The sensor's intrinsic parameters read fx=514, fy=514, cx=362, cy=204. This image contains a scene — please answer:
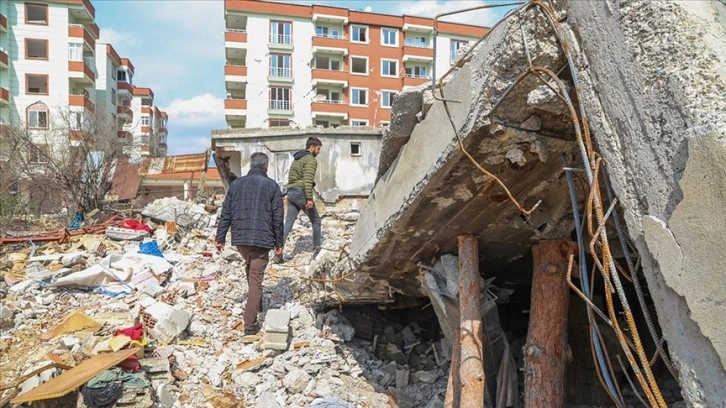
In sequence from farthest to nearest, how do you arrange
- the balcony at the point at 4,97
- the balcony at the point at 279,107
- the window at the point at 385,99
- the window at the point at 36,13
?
1. the window at the point at 385,99
2. the balcony at the point at 279,107
3. the window at the point at 36,13
4. the balcony at the point at 4,97

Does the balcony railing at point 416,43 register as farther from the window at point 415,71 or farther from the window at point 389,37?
the window at point 415,71

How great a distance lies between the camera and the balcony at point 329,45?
114ft

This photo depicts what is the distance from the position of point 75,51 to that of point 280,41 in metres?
12.8

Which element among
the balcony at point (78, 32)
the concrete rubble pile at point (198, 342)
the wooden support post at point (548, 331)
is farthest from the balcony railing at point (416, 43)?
the wooden support post at point (548, 331)

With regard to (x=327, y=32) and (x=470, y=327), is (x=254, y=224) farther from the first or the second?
(x=327, y=32)

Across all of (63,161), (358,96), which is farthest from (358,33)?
(63,161)

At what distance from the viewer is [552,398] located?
3340mm

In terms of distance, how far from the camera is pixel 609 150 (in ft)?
6.82

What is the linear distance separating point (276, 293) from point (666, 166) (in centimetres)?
520

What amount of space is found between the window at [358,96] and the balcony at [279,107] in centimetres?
452

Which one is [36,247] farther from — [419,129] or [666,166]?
[666,166]

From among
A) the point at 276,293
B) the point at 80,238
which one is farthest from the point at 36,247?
the point at 276,293

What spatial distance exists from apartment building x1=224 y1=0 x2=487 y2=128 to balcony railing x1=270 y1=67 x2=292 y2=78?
67mm

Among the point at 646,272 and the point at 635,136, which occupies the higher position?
the point at 635,136
